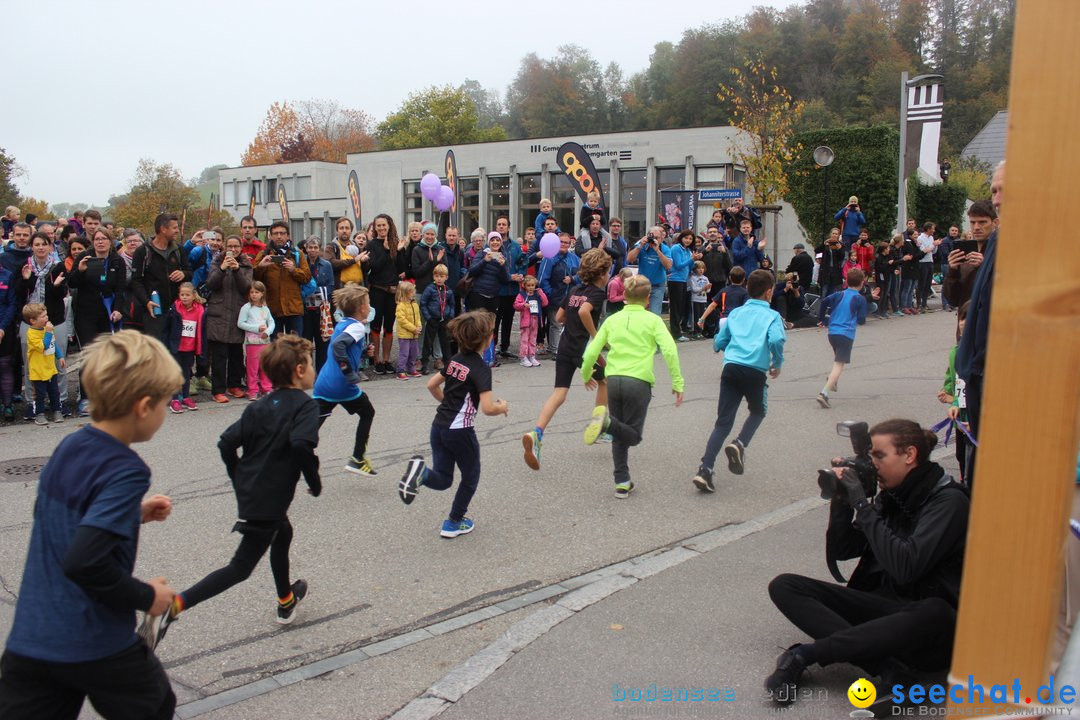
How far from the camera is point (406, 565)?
5.50 meters

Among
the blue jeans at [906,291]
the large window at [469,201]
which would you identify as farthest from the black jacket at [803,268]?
the large window at [469,201]

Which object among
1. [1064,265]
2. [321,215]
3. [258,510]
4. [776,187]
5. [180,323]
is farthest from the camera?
[321,215]

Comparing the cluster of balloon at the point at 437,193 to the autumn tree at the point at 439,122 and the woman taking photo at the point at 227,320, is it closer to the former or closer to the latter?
the woman taking photo at the point at 227,320

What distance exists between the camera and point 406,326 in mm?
12469

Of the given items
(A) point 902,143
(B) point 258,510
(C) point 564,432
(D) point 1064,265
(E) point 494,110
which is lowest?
(C) point 564,432

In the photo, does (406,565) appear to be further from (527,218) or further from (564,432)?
(527,218)

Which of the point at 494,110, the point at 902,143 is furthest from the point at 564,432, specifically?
the point at 494,110

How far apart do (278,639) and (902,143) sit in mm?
22691

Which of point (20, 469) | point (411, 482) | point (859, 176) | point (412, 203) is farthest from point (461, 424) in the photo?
point (412, 203)

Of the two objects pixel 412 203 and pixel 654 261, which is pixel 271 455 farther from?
A: pixel 412 203

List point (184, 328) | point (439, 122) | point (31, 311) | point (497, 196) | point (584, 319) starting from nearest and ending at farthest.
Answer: point (584, 319), point (31, 311), point (184, 328), point (497, 196), point (439, 122)

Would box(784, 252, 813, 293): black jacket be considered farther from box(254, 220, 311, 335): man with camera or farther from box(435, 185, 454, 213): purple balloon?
box(254, 220, 311, 335): man with camera

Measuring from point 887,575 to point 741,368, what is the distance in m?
3.27

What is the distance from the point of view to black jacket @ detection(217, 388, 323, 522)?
4.35 metres
